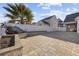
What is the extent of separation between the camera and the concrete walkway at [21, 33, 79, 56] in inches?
97.0

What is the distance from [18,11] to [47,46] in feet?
2.56

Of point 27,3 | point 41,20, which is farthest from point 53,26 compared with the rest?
point 27,3

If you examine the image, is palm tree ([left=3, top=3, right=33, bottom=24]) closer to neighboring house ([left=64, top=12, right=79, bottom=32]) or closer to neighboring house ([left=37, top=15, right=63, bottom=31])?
neighboring house ([left=37, top=15, right=63, bottom=31])

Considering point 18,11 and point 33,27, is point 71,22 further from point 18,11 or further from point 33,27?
point 18,11

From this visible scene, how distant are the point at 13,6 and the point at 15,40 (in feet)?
1.92

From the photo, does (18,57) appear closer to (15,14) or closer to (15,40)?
(15,40)

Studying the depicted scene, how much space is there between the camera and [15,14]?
2.51 metres

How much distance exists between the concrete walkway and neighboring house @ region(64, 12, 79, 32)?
0.79 ft

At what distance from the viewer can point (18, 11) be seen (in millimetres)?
2516

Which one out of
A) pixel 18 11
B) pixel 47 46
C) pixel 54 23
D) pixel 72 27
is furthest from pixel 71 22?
pixel 18 11

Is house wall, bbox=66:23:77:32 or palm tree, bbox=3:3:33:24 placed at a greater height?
palm tree, bbox=3:3:33:24

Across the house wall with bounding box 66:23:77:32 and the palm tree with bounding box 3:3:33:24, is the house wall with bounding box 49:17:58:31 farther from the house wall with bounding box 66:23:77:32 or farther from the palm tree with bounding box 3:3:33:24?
the palm tree with bounding box 3:3:33:24

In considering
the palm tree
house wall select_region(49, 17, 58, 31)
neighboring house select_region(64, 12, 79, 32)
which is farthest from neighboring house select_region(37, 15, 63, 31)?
the palm tree

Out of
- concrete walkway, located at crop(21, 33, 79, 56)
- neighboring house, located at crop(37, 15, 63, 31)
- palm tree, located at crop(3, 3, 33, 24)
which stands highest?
palm tree, located at crop(3, 3, 33, 24)
